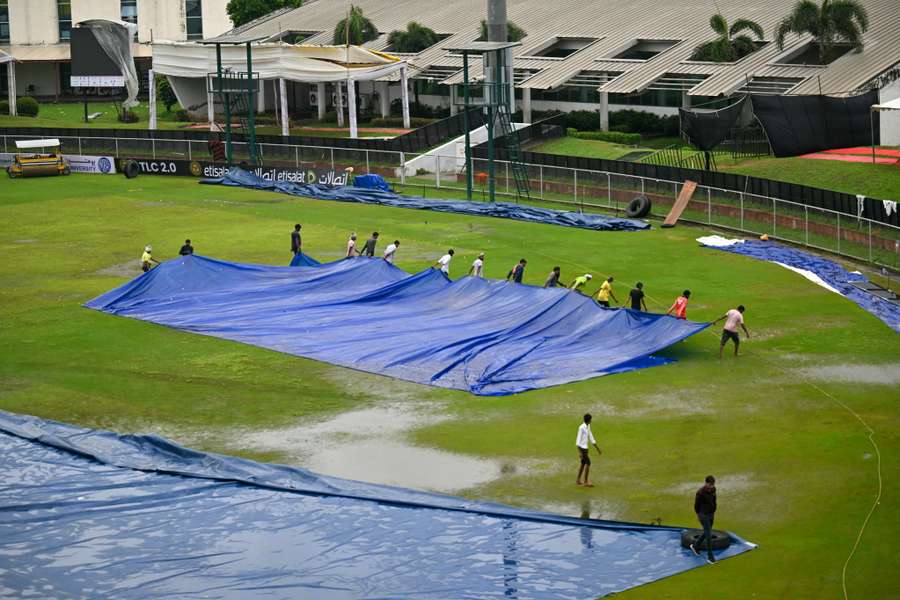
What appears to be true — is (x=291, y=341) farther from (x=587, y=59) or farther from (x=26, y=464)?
(x=587, y=59)

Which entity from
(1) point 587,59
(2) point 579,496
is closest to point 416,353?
(2) point 579,496

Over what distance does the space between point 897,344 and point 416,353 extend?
12.5 metres

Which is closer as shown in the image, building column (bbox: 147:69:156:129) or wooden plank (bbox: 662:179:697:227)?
wooden plank (bbox: 662:179:697:227)

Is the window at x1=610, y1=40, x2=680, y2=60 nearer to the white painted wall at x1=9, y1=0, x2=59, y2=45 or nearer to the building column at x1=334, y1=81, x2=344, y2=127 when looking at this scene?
the building column at x1=334, y1=81, x2=344, y2=127

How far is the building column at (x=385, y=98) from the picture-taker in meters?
91.9

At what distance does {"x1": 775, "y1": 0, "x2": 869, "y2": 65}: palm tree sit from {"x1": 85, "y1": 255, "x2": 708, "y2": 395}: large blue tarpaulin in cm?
4067

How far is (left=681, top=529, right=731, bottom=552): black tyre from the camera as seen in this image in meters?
21.1

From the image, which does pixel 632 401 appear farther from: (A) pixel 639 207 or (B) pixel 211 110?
(B) pixel 211 110

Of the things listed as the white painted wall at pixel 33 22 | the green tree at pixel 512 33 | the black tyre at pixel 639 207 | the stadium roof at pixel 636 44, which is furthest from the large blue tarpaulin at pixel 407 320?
the white painted wall at pixel 33 22

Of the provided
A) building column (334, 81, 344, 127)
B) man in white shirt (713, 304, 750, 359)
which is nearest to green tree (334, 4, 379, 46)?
building column (334, 81, 344, 127)

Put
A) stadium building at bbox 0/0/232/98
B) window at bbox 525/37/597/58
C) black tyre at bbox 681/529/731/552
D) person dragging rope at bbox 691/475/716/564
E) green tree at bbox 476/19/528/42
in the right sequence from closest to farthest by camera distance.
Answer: person dragging rope at bbox 691/475/716/564
black tyre at bbox 681/529/731/552
window at bbox 525/37/597/58
green tree at bbox 476/19/528/42
stadium building at bbox 0/0/232/98

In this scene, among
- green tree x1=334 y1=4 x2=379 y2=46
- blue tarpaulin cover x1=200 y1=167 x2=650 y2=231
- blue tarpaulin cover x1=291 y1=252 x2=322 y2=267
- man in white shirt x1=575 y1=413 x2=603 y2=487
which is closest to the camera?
man in white shirt x1=575 y1=413 x2=603 y2=487

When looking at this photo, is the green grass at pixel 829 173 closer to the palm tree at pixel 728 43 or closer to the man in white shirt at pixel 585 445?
the palm tree at pixel 728 43

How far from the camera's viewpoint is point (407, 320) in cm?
3641
